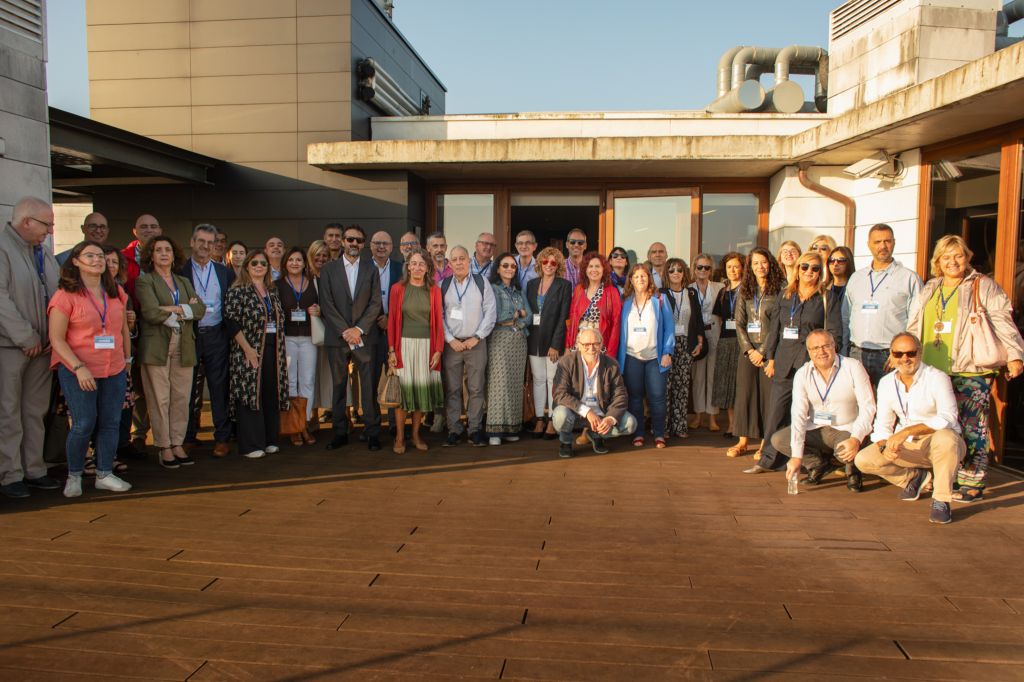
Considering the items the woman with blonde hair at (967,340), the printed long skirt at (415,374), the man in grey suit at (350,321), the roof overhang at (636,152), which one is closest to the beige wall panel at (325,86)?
the roof overhang at (636,152)

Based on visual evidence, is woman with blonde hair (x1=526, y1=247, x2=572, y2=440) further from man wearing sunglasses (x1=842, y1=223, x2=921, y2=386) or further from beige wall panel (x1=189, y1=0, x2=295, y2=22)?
beige wall panel (x1=189, y1=0, x2=295, y2=22)

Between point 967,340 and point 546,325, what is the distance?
3139mm

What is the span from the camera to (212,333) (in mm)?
5387

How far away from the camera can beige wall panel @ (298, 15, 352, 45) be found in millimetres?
8469

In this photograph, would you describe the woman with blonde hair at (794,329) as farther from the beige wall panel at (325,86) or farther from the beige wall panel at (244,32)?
the beige wall panel at (244,32)

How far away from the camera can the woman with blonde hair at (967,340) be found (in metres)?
4.43

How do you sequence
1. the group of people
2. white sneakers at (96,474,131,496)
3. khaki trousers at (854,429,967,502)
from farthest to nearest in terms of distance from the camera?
1. white sneakers at (96,474,131,496)
2. the group of people
3. khaki trousers at (854,429,967,502)

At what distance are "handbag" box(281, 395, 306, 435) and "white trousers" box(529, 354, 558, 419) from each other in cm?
207

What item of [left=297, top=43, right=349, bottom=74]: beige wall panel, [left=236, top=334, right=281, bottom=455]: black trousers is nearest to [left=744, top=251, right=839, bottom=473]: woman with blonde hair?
[left=236, top=334, right=281, bottom=455]: black trousers

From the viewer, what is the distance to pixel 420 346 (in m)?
5.68

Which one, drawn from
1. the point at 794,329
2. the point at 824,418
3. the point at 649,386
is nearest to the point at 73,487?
the point at 649,386

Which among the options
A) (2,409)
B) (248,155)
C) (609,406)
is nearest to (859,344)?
(609,406)

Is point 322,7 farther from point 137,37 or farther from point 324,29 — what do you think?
point 137,37

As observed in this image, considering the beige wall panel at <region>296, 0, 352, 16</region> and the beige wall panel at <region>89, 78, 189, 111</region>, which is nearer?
the beige wall panel at <region>296, 0, 352, 16</region>
